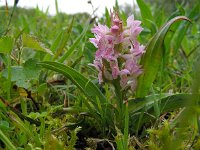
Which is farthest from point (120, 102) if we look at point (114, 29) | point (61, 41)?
point (61, 41)

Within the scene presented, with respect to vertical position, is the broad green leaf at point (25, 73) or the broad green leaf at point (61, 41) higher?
the broad green leaf at point (61, 41)

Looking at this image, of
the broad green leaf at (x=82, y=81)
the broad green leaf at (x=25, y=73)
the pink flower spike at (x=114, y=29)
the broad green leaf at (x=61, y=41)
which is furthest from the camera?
the broad green leaf at (x=61, y=41)

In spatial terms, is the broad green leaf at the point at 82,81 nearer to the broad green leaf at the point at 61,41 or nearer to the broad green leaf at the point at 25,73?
the broad green leaf at the point at 25,73

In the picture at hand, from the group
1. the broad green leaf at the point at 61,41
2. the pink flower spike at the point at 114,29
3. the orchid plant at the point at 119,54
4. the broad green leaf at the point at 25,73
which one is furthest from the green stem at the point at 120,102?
the broad green leaf at the point at 61,41

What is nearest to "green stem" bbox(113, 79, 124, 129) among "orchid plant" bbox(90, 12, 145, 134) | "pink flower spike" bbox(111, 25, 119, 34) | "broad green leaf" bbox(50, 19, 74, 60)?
"orchid plant" bbox(90, 12, 145, 134)

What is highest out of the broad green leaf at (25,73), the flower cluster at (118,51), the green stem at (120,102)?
the flower cluster at (118,51)

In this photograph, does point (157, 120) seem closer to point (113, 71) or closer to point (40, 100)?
point (113, 71)

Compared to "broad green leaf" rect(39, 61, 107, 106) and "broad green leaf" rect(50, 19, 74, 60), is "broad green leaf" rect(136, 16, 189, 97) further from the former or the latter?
"broad green leaf" rect(50, 19, 74, 60)
